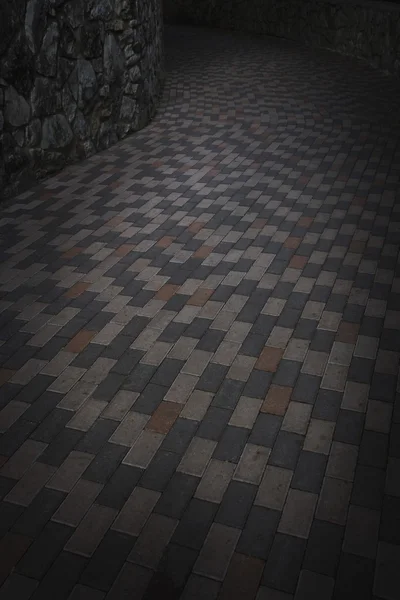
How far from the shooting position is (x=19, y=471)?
8.58 ft

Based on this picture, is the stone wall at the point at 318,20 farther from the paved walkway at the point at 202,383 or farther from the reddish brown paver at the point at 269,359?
the reddish brown paver at the point at 269,359

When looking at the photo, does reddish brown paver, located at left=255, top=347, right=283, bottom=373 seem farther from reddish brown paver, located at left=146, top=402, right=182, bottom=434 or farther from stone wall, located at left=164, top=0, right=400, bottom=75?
stone wall, located at left=164, top=0, right=400, bottom=75

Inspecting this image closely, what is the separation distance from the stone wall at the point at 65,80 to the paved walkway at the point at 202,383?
0.34 metres

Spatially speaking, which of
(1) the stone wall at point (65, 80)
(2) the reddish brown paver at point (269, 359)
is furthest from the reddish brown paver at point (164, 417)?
(1) the stone wall at point (65, 80)

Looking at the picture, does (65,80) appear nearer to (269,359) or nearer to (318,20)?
(269,359)

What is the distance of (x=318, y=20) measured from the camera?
12438mm

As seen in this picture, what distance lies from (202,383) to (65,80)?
159 inches

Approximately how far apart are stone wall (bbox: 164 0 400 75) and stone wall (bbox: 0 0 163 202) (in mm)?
4679

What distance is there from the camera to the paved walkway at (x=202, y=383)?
222cm

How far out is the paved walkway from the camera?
2.22 m

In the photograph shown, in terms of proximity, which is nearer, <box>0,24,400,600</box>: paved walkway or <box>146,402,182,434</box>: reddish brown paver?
<box>0,24,400,600</box>: paved walkway

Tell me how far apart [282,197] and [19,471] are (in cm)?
371

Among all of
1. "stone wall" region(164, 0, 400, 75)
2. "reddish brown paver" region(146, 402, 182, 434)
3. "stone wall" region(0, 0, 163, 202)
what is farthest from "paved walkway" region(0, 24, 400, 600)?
"stone wall" region(164, 0, 400, 75)

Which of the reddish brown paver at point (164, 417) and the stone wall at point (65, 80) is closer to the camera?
the reddish brown paver at point (164, 417)
